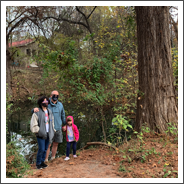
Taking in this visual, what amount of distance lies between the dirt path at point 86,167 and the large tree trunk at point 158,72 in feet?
5.38

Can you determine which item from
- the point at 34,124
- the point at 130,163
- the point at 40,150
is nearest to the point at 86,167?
the point at 130,163

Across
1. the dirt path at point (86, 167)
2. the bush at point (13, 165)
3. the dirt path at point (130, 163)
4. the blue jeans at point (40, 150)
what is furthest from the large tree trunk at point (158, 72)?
the bush at point (13, 165)

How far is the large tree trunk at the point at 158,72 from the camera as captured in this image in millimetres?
4991

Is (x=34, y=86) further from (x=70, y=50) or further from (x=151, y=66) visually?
(x=151, y=66)

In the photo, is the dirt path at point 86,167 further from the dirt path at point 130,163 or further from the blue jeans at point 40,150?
the blue jeans at point 40,150

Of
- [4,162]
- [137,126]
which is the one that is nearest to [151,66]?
[137,126]

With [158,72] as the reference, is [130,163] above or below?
below

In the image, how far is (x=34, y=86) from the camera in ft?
64.8

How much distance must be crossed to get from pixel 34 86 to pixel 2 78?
647 inches

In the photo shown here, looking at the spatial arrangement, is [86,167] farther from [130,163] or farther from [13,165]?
[13,165]

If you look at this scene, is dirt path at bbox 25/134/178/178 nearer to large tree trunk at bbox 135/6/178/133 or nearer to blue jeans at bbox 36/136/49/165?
blue jeans at bbox 36/136/49/165

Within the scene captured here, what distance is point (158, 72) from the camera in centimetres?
502

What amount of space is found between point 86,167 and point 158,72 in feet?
10.5

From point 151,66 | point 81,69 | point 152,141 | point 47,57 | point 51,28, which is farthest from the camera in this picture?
point 51,28
